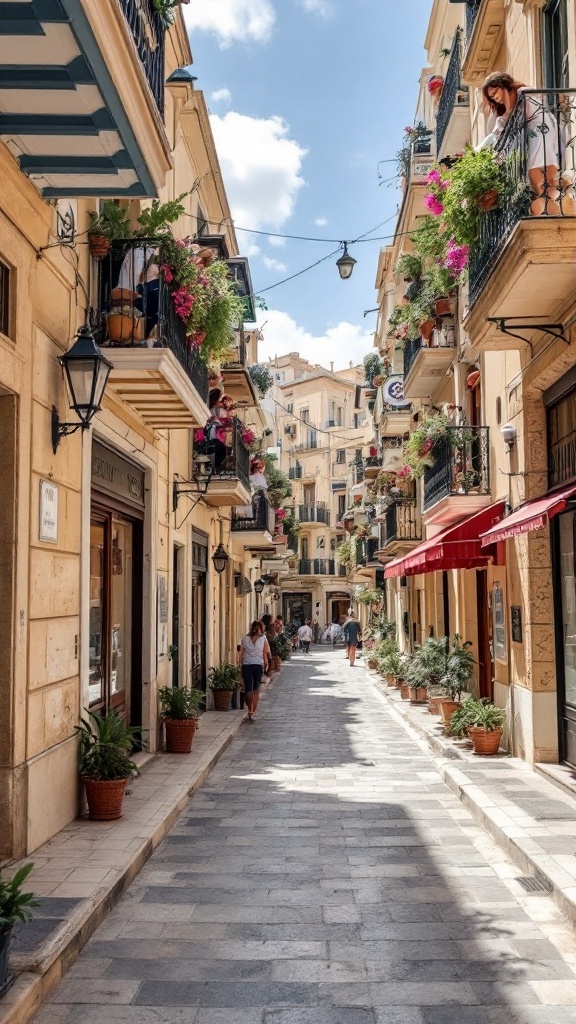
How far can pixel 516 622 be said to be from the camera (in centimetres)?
1071

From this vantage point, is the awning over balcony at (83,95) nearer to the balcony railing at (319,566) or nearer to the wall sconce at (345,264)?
the wall sconce at (345,264)

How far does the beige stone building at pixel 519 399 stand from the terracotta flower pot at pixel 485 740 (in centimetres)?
25

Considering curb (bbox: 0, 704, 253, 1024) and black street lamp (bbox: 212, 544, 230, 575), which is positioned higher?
black street lamp (bbox: 212, 544, 230, 575)

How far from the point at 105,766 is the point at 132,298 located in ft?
14.1

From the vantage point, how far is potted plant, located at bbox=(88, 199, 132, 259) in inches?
332

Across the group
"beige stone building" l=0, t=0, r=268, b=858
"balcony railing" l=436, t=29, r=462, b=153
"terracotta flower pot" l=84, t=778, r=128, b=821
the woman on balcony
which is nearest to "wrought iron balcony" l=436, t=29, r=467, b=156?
"balcony railing" l=436, t=29, r=462, b=153

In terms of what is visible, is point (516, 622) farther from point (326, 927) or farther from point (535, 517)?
point (326, 927)

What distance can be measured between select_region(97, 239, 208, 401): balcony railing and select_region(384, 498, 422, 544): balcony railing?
608 inches

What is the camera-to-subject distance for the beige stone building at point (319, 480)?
211ft

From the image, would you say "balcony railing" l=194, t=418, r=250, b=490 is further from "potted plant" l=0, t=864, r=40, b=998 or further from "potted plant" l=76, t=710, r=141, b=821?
"potted plant" l=0, t=864, r=40, b=998

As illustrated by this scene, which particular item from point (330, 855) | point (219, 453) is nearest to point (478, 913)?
point (330, 855)

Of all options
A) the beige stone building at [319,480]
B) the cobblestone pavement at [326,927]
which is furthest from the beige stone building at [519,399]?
the beige stone building at [319,480]

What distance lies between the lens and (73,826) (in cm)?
748

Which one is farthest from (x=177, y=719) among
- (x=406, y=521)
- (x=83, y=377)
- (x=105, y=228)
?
(x=406, y=521)
